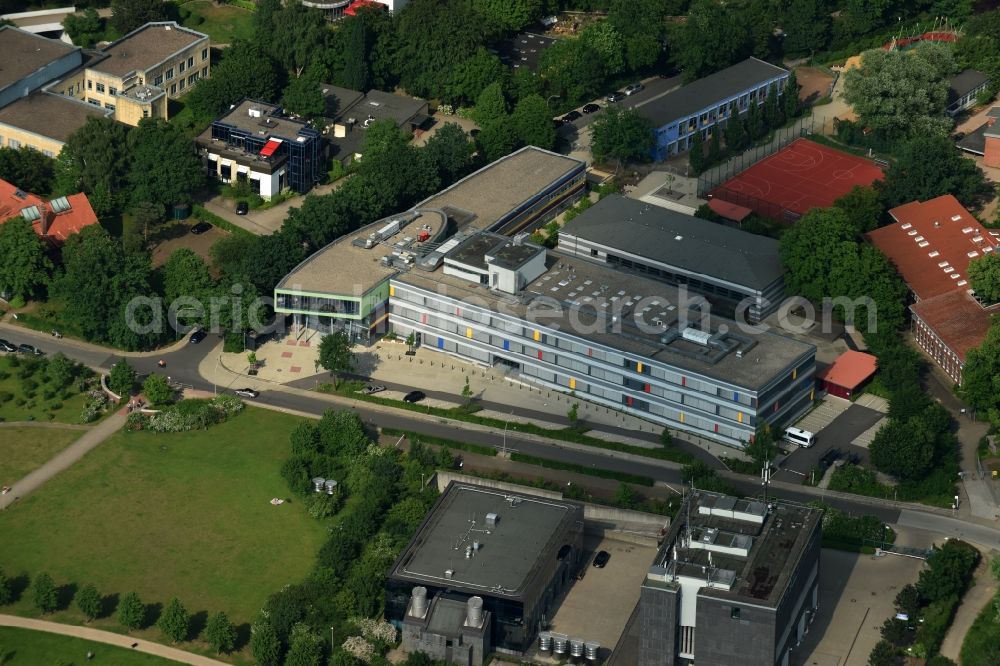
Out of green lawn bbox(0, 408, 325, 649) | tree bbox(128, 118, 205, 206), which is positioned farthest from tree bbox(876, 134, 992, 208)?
tree bbox(128, 118, 205, 206)

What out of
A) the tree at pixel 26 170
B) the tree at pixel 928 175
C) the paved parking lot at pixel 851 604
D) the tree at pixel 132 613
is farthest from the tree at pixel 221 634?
the tree at pixel 928 175

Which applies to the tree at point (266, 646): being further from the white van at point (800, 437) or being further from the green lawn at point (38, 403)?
the white van at point (800, 437)

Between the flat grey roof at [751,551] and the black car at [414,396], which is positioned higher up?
the flat grey roof at [751,551]

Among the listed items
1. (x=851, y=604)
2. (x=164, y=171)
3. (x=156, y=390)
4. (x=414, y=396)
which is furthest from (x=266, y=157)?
(x=851, y=604)

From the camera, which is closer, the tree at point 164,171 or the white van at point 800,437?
the white van at point 800,437

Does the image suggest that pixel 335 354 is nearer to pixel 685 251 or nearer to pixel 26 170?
pixel 685 251

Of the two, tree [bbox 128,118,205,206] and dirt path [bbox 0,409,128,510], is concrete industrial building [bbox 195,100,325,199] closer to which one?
tree [bbox 128,118,205,206]
